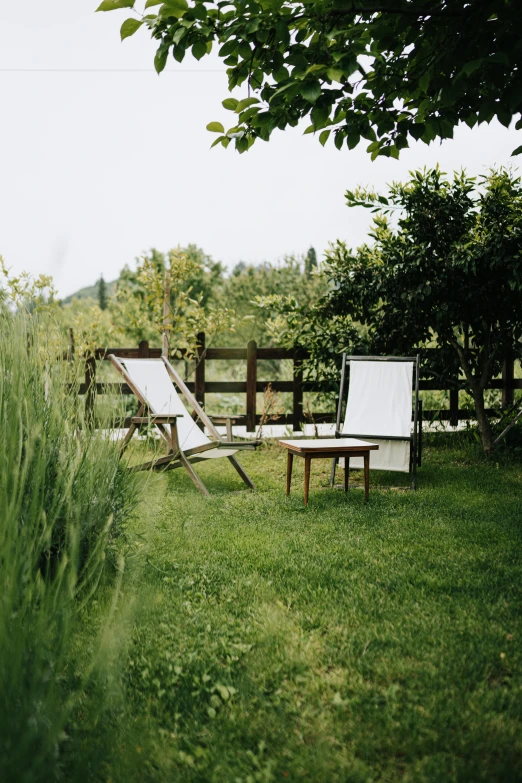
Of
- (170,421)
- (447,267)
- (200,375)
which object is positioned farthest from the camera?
(200,375)

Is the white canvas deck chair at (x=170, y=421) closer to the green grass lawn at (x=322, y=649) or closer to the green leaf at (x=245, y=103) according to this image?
the green grass lawn at (x=322, y=649)

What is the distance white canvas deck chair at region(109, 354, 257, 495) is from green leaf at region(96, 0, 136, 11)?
2633 millimetres

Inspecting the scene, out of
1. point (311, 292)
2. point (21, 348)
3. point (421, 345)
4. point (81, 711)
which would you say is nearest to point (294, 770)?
point (81, 711)

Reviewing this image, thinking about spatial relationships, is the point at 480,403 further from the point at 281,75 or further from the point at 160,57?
the point at 160,57

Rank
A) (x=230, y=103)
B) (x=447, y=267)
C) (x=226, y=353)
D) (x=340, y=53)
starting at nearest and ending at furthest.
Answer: (x=340, y=53), (x=230, y=103), (x=447, y=267), (x=226, y=353)

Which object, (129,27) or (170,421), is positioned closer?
(129,27)

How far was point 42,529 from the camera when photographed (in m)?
2.51

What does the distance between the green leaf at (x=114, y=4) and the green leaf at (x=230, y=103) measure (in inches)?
24.6

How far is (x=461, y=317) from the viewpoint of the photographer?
681 centimetres

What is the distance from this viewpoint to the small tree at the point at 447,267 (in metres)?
6.47

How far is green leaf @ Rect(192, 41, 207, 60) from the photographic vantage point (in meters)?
3.16

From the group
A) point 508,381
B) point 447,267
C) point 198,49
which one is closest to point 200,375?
point 447,267

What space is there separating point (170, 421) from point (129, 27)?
9.17ft

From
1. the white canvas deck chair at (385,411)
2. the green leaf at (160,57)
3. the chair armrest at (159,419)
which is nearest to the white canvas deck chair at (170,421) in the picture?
the chair armrest at (159,419)
